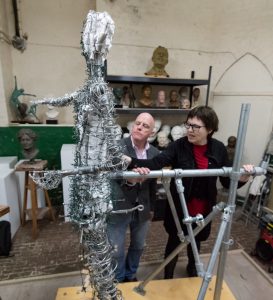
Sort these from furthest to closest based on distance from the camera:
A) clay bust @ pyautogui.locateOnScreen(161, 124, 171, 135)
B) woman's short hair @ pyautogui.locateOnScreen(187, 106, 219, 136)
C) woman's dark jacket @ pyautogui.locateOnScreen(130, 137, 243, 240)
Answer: clay bust @ pyautogui.locateOnScreen(161, 124, 171, 135) < woman's dark jacket @ pyautogui.locateOnScreen(130, 137, 243, 240) < woman's short hair @ pyautogui.locateOnScreen(187, 106, 219, 136)

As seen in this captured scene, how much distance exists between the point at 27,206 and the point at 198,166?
2386 millimetres

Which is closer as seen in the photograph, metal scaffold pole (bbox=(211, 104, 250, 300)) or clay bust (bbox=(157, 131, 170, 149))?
metal scaffold pole (bbox=(211, 104, 250, 300))

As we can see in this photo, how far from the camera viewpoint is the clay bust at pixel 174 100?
3.23m

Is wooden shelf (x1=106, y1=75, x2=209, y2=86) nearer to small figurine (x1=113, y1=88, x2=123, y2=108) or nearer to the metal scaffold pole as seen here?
small figurine (x1=113, y1=88, x2=123, y2=108)

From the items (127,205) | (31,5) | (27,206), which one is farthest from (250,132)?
(31,5)

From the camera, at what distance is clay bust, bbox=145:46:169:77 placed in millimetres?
3010

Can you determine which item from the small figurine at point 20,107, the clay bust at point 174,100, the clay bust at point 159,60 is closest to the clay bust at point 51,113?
the small figurine at point 20,107

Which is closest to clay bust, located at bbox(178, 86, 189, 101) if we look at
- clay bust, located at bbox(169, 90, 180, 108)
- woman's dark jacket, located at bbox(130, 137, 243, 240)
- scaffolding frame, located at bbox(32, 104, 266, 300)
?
clay bust, located at bbox(169, 90, 180, 108)

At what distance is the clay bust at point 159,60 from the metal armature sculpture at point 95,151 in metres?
2.29

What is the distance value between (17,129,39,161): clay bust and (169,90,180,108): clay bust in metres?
1.87

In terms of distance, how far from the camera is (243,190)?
3430 millimetres

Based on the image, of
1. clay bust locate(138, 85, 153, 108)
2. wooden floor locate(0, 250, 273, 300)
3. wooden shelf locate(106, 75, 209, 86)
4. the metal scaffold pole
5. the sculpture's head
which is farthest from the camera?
clay bust locate(138, 85, 153, 108)

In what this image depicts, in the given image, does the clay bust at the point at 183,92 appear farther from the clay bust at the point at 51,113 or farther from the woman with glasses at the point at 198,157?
the woman with glasses at the point at 198,157

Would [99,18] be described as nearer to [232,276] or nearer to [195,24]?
[232,276]
